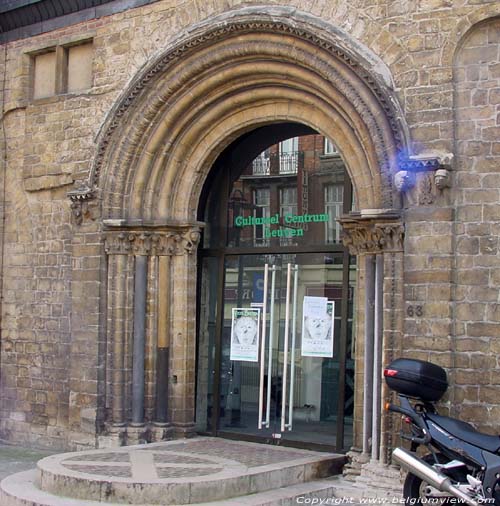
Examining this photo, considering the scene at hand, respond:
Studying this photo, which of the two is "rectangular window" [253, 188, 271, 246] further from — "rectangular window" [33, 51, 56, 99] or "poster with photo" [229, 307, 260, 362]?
"rectangular window" [33, 51, 56, 99]

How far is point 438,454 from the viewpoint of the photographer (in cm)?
763

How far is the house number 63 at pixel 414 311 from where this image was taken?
29.2 ft

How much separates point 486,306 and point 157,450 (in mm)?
3799

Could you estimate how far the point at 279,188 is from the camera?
11047 mm

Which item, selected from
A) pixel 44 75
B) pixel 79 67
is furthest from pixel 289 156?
pixel 44 75

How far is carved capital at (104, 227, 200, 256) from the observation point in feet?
36.8

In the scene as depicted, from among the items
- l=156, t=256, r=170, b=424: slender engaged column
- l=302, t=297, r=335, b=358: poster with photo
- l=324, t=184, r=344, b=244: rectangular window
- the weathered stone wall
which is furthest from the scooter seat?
l=156, t=256, r=170, b=424: slender engaged column

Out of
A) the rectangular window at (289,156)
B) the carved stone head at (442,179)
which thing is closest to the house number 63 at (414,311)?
the carved stone head at (442,179)

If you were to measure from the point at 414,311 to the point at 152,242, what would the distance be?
3.66m

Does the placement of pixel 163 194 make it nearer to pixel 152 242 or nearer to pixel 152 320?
pixel 152 242

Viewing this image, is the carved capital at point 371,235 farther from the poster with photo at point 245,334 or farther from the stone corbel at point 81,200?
the stone corbel at point 81,200

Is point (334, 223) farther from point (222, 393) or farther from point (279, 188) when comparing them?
point (222, 393)

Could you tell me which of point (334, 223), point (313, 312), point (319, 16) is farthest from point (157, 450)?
point (319, 16)

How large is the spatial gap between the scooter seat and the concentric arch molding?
2437 millimetres
